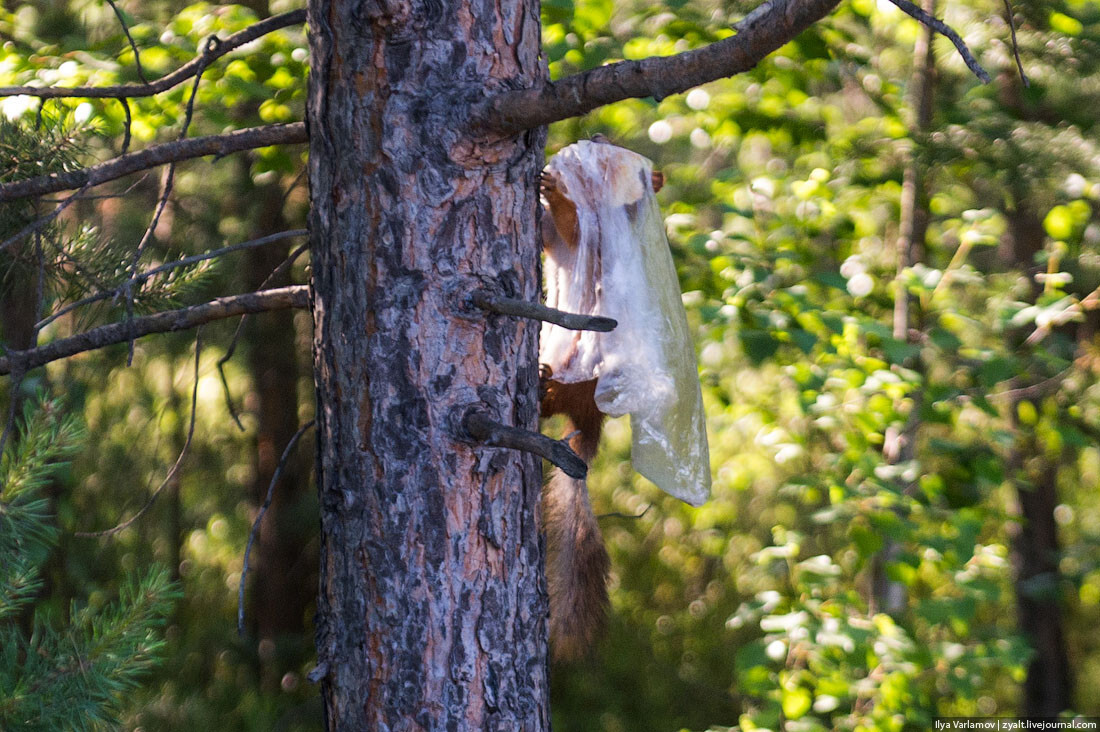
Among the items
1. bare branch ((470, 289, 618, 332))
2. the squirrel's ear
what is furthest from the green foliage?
the squirrel's ear

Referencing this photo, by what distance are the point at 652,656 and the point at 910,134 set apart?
3873 mm

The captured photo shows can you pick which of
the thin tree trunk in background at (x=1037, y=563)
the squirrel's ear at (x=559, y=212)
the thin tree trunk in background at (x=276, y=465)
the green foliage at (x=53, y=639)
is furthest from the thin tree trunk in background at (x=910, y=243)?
the thin tree trunk in background at (x=276, y=465)

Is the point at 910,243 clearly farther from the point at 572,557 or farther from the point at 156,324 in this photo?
the point at 156,324

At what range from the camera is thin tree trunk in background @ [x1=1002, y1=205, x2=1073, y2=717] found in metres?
4.39

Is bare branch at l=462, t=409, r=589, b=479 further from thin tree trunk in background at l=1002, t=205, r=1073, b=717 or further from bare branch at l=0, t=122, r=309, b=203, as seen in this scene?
thin tree trunk in background at l=1002, t=205, r=1073, b=717

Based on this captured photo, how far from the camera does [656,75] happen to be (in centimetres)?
107

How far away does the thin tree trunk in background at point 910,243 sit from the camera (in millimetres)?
2980

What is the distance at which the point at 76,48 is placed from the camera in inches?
101

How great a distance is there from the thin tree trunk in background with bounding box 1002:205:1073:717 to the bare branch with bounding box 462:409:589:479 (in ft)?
12.1

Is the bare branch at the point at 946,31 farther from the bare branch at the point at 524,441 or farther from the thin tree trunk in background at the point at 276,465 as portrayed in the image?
the thin tree trunk in background at the point at 276,465

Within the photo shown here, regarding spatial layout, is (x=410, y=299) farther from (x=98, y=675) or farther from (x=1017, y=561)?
(x=1017, y=561)

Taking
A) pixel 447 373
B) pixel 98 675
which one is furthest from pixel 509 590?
pixel 98 675

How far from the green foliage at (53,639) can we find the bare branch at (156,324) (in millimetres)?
149

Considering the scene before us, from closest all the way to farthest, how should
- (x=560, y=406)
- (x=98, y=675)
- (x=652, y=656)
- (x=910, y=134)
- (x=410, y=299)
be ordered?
(x=410, y=299), (x=98, y=675), (x=560, y=406), (x=910, y=134), (x=652, y=656)
